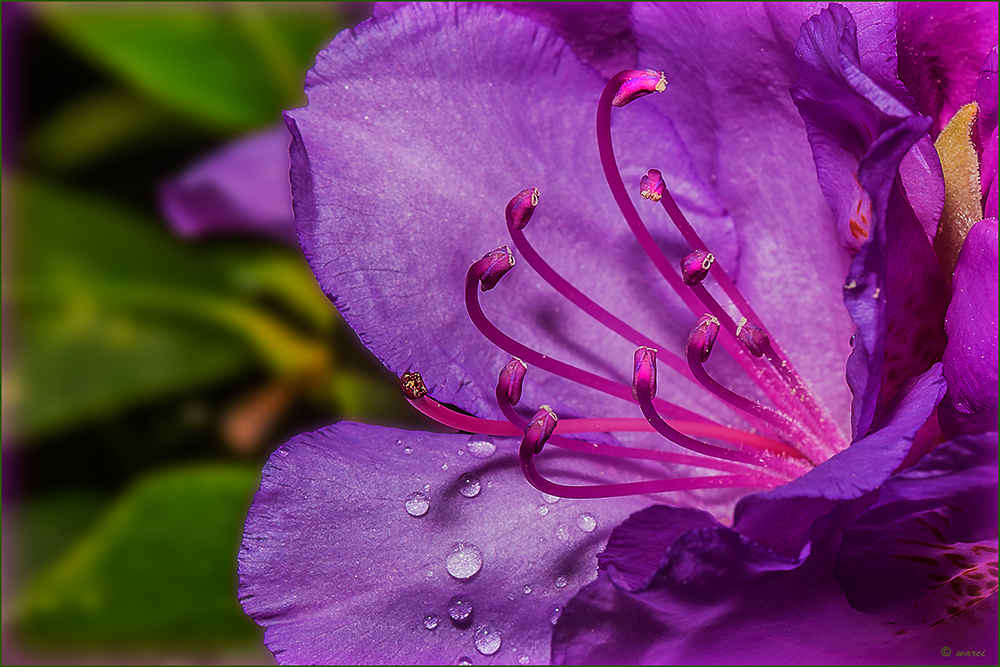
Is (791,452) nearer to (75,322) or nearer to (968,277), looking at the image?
(968,277)

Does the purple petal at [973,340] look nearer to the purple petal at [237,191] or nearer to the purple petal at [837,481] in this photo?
the purple petal at [837,481]

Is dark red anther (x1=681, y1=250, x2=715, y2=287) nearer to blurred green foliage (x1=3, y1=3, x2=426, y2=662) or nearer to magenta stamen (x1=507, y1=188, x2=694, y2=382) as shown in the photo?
magenta stamen (x1=507, y1=188, x2=694, y2=382)

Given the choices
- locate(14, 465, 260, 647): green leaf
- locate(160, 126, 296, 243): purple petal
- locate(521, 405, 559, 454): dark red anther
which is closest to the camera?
locate(521, 405, 559, 454): dark red anther

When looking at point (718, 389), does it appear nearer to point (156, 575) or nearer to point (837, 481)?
point (837, 481)

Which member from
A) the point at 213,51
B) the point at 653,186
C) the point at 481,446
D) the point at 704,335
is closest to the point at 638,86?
the point at 653,186

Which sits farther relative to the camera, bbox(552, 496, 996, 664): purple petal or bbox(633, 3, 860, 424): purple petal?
bbox(633, 3, 860, 424): purple petal

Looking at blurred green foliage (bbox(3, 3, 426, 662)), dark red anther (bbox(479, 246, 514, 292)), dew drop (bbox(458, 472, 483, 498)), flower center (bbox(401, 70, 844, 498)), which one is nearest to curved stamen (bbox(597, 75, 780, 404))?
flower center (bbox(401, 70, 844, 498))
